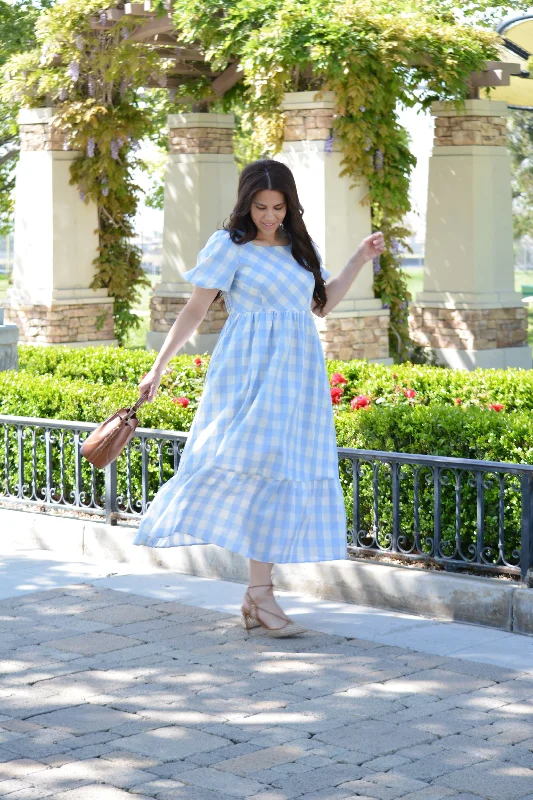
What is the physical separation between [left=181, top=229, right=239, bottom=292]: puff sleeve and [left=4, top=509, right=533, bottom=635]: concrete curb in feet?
4.68

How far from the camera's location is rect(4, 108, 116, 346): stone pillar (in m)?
14.4

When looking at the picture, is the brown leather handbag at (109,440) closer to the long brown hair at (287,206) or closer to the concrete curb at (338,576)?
the long brown hair at (287,206)

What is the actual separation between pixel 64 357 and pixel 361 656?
19.1ft

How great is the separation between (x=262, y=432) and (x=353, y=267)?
827 millimetres

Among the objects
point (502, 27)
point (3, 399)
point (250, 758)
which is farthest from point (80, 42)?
point (250, 758)

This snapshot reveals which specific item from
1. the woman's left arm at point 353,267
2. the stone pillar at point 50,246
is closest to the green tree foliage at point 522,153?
the stone pillar at point 50,246

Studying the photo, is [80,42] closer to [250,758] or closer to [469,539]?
[469,539]

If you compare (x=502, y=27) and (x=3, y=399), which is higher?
(x=502, y=27)

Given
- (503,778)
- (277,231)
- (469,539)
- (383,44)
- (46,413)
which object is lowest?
(503,778)

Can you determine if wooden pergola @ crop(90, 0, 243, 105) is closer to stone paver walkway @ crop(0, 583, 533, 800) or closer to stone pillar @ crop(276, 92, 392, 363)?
stone pillar @ crop(276, 92, 392, 363)

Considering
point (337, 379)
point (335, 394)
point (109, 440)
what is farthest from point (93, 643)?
point (337, 379)

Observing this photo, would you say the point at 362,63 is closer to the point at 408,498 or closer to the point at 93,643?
the point at 408,498

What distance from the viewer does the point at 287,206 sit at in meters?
4.80

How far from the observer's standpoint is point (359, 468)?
5.55 meters
